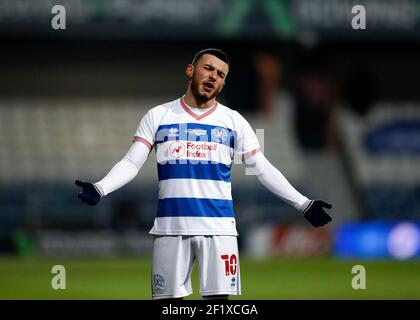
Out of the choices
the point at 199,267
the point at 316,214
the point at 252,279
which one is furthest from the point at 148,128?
the point at 252,279

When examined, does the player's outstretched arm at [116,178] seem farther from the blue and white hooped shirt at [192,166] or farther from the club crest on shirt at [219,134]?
the club crest on shirt at [219,134]

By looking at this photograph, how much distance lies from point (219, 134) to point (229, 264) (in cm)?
79

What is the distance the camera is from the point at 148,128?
20.3 ft

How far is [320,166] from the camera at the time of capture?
2680 centimetres

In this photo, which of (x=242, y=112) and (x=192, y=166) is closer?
(x=192, y=166)

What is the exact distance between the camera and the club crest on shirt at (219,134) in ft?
20.0

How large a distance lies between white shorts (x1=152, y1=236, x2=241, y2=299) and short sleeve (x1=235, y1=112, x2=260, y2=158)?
0.54 meters

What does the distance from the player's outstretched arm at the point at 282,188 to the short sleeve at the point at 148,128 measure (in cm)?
60

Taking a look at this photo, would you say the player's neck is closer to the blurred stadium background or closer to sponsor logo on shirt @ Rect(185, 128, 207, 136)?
sponsor logo on shirt @ Rect(185, 128, 207, 136)

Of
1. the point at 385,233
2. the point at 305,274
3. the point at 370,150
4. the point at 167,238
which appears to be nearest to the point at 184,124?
the point at 167,238

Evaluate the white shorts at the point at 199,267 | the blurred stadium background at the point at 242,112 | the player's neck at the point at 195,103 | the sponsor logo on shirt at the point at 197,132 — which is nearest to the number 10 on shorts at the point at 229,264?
the white shorts at the point at 199,267

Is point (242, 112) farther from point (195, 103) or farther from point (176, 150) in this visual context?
point (176, 150)

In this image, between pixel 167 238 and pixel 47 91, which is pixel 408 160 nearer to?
pixel 47 91

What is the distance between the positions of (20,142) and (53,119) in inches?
42.5
